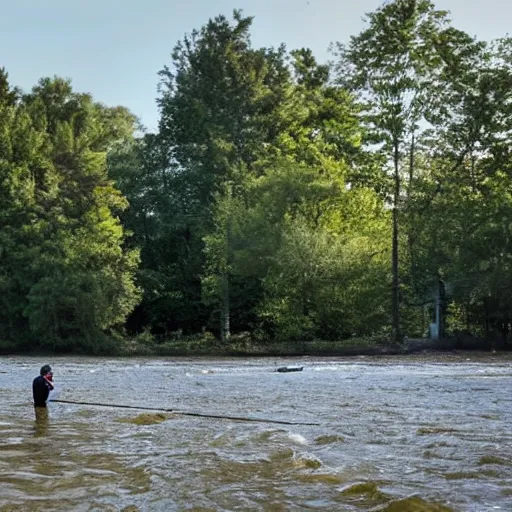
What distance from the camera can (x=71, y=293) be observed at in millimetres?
45250

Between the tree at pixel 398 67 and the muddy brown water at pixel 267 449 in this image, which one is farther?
the tree at pixel 398 67

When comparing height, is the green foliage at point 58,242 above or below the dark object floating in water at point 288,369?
above

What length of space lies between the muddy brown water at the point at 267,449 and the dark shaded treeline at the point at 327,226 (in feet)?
69.1

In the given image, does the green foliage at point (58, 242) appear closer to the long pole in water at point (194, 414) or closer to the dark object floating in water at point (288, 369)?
the dark object floating in water at point (288, 369)

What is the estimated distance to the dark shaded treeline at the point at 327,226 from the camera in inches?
1777

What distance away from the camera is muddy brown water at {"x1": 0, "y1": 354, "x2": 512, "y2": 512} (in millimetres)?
9250

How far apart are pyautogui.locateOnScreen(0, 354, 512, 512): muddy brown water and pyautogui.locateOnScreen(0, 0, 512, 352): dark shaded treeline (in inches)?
829

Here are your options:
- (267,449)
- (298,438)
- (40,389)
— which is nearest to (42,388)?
(40,389)

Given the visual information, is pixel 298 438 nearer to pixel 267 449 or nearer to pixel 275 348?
pixel 267 449

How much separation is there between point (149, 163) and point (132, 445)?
4708 centimetres

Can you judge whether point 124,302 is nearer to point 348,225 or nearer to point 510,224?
point 348,225

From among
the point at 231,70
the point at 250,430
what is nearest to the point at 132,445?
the point at 250,430

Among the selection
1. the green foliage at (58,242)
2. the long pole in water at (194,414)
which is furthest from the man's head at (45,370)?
the green foliage at (58,242)

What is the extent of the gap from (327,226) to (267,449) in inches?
1413
